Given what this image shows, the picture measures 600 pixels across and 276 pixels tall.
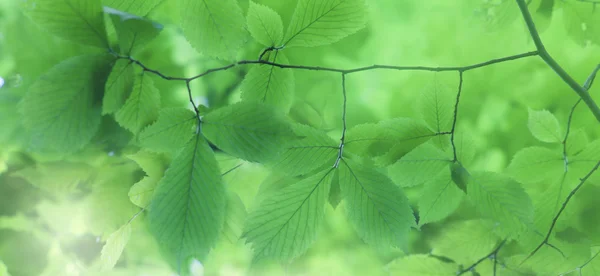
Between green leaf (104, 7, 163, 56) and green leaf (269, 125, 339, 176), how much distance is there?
0.14 metres

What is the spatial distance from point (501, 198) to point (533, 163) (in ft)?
0.48

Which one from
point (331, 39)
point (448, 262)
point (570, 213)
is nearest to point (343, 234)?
point (448, 262)

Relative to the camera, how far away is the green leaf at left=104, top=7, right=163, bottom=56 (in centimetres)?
25

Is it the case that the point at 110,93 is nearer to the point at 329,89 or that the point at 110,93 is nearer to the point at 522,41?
the point at 329,89

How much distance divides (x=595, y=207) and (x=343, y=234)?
403mm

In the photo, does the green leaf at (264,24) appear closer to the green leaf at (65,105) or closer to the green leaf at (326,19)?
the green leaf at (326,19)

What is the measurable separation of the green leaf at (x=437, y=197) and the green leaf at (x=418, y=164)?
0.05 feet

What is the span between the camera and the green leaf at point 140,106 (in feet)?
0.98

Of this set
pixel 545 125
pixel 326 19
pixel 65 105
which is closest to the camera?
pixel 65 105

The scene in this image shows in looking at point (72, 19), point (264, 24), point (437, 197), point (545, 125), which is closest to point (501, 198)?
point (437, 197)

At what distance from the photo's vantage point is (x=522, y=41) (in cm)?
69

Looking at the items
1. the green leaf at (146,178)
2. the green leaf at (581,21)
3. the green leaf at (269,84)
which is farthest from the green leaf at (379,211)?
the green leaf at (581,21)

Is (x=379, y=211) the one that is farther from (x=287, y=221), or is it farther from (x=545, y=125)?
(x=545, y=125)

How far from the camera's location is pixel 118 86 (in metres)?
0.27
